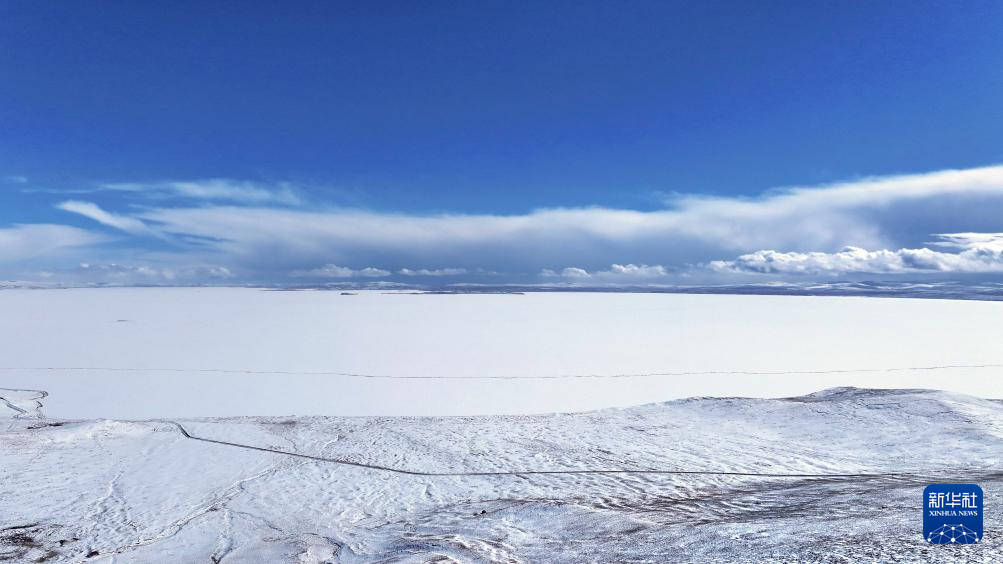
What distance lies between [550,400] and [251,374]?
18.2 feet

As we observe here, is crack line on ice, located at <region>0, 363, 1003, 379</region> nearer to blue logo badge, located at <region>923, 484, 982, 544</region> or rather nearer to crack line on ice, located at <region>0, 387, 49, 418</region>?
crack line on ice, located at <region>0, 387, 49, 418</region>

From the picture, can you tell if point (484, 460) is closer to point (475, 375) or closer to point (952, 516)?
point (952, 516)

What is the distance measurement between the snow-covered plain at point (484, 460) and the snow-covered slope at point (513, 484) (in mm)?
24

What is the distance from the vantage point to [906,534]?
339cm

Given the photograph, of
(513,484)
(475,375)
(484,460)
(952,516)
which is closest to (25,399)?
(475,375)

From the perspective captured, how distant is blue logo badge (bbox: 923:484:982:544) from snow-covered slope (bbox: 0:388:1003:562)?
0.32ft

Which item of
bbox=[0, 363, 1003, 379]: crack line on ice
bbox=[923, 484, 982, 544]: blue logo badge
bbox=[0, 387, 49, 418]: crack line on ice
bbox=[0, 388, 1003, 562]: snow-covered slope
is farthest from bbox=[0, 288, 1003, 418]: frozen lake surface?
bbox=[923, 484, 982, 544]: blue logo badge

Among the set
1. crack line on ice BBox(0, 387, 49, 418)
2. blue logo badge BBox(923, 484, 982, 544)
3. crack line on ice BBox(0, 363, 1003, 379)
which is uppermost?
blue logo badge BBox(923, 484, 982, 544)

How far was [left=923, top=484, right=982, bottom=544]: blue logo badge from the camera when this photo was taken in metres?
3.25

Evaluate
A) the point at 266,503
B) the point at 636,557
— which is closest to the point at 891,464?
the point at 636,557

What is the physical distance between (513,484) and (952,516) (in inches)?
114

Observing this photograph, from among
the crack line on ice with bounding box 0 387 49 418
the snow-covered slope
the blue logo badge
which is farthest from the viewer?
the crack line on ice with bounding box 0 387 49 418

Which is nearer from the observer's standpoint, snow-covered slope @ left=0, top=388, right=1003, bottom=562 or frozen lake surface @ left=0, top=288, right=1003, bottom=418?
snow-covered slope @ left=0, top=388, right=1003, bottom=562

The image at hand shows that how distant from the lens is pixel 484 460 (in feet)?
18.3
